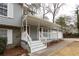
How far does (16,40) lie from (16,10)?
1308mm

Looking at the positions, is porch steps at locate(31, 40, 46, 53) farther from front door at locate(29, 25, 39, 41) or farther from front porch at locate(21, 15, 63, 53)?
front door at locate(29, 25, 39, 41)

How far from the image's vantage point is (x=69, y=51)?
614 cm

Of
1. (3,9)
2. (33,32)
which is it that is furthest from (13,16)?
(33,32)

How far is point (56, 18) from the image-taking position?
635cm

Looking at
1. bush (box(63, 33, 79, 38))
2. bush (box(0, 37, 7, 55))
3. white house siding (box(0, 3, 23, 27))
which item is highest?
white house siding (box(0, 3, 23, 27))

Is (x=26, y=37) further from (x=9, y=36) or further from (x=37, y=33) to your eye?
(x=37, y=33)

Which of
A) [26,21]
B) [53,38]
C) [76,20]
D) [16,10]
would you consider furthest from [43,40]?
[76,20]

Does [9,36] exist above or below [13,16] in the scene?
below

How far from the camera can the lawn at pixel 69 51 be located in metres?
5.99

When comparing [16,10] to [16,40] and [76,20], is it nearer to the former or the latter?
[16,40]

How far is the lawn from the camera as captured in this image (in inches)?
236

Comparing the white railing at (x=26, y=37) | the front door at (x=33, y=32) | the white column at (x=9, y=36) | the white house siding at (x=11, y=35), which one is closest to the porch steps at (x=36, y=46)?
the white railing at (x=26, y=37)

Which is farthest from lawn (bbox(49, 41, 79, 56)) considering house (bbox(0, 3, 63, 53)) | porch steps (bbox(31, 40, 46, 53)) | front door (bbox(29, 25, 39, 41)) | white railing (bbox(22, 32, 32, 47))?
front door (bbox(29, 25, 39, 41))

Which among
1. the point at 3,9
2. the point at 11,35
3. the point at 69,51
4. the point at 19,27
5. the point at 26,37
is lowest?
the point at 69,51
